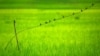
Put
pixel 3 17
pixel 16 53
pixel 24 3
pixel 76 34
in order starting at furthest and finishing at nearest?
pixel 24 3 → pixel 3 17 → pixel 76 34 → pixel 16 53

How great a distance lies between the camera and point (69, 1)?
9062mm

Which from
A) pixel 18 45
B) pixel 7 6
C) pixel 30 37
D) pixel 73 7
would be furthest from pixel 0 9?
pixel 18 45

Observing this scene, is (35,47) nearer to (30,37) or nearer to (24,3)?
(30,37)

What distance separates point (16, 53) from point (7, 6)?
16.4 ft

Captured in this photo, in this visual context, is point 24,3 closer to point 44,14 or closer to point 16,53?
point 44,14

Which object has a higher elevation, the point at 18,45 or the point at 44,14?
the point at 44,14

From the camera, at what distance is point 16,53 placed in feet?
10.6

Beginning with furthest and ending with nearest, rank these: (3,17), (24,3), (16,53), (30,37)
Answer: (24,3)
(3,17)
(30,37)
(16,53)

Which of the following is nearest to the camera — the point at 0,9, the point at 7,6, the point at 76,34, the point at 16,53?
the point at 16,53

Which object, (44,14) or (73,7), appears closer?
(44,14)

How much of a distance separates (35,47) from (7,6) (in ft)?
15.9

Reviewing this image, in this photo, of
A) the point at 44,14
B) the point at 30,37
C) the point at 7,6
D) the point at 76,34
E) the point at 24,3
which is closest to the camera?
the point at 30,37

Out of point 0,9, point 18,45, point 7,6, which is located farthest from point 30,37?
point 7,6

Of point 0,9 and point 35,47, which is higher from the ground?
point 0,9
